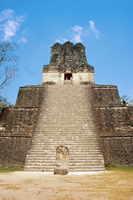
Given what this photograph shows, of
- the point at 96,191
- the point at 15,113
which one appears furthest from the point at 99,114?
the point at 96,191

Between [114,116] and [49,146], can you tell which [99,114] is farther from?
[49,146]

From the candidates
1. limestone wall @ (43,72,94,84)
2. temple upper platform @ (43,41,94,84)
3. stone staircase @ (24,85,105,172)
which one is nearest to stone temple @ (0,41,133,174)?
stone staircase @ (24,85,105,172)

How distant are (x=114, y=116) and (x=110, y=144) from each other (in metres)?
1.96

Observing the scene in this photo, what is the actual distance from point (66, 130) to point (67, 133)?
9.1 inches

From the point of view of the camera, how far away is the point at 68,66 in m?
15.5

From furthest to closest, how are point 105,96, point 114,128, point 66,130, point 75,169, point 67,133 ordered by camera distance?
1. point 105,96
2. point 114,128
3. point 66,130
4. point 67,133
5. point 75,169

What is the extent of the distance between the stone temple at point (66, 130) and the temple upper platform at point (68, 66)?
2719 millimetres

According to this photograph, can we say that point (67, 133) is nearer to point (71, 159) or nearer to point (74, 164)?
point (71, 159)

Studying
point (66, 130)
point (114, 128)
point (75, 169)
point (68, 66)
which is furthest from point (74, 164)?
point (68, 66)

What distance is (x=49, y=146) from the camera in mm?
7188

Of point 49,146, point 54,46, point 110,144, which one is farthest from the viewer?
point 54,46

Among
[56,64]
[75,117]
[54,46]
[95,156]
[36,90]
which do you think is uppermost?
[54,46]

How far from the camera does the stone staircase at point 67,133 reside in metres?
6.41

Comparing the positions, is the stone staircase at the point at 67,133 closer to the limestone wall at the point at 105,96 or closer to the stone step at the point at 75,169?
the stone step at the point at 75,169
